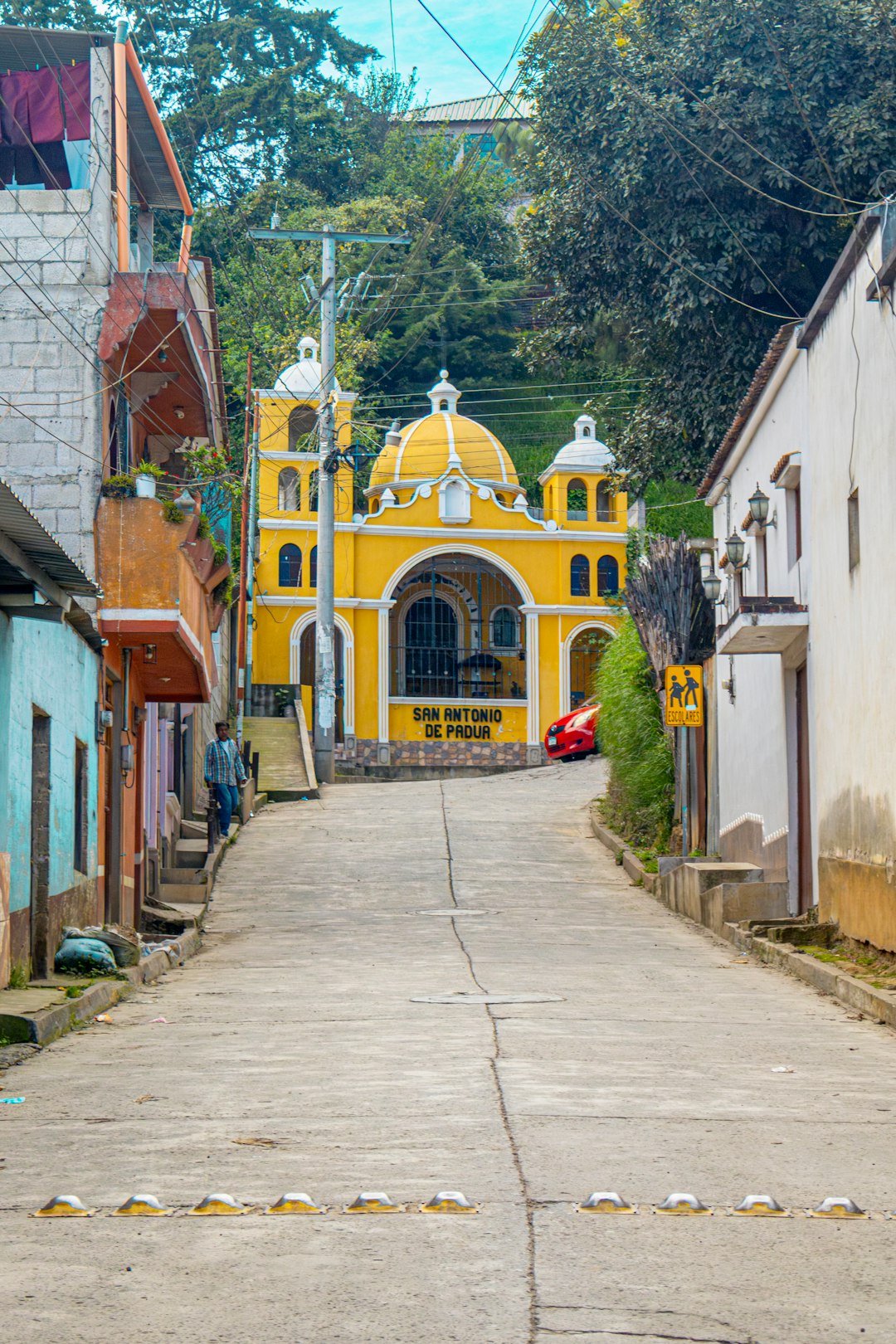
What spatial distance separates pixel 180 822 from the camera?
82.7 ft

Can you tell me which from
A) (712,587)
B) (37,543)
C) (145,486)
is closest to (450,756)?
(712,587)

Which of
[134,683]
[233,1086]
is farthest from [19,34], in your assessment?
[233,1086]

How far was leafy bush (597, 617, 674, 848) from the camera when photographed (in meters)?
24.0

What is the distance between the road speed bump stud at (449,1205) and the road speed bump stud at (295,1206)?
35 cm

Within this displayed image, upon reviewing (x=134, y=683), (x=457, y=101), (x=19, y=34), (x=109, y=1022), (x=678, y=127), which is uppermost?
(x=457, y=101)

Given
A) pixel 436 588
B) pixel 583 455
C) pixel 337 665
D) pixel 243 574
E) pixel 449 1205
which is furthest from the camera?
pixel 583 455

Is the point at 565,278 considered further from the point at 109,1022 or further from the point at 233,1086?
the point at 233,1086

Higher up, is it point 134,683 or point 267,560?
point 267,560

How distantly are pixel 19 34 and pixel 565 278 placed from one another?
520 inches

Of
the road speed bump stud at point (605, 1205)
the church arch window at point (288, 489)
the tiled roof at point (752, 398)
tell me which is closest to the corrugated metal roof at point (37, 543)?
the road speed bump stud at point (605, 1205)

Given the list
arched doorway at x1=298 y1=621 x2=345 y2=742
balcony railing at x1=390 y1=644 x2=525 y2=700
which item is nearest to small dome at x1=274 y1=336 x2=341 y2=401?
arched doorway at x1=298 y1=621 x2=345 y2=742

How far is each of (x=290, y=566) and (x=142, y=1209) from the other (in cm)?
4127

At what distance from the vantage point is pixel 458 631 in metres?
48.5

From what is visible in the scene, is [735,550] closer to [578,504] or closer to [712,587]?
[712,587]
